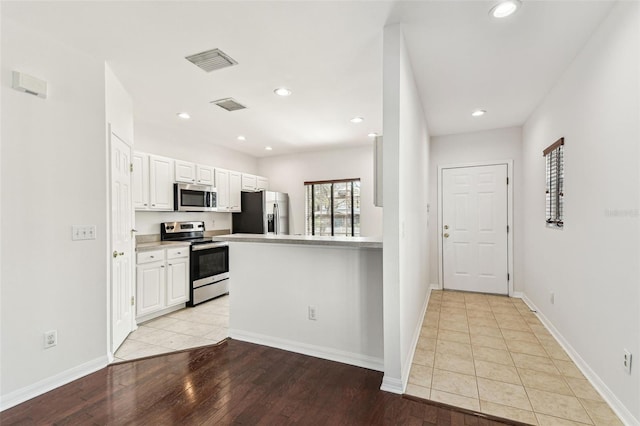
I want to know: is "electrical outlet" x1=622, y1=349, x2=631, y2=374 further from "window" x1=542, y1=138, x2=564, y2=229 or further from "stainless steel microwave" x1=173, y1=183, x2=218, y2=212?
"stainless steel microwave" x1=173, y1=183, x2=218, y2=212

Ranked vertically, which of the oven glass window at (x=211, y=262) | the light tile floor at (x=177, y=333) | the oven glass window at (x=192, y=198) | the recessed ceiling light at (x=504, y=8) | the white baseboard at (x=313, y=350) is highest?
the recessed ceiling light at (x=504, y=8)

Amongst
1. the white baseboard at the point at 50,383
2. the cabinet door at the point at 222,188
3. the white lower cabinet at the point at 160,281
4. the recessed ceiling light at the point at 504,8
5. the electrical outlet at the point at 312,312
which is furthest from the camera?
the cabinet door at the point at 222,188

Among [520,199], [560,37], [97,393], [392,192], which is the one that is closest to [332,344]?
[392,192]

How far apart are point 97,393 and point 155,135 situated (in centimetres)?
340

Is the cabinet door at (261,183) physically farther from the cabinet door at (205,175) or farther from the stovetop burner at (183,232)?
the stovetop burner at (183,232)

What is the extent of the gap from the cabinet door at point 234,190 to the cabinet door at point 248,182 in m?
0.10

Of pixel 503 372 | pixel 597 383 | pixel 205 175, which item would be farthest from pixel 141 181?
pixel 597 383

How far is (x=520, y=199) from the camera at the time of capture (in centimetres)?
436

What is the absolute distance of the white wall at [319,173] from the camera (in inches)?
221

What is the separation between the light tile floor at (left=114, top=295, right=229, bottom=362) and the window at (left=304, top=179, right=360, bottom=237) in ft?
8.57

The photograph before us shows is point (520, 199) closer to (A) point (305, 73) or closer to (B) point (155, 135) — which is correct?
(A) point (305, 73)

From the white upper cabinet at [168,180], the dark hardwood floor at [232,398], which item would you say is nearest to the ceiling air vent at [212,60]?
the white upper cabinet at [168,180]

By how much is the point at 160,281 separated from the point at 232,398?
222 cm

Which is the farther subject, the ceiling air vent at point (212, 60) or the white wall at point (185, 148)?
the white wall at point (185, 148)
